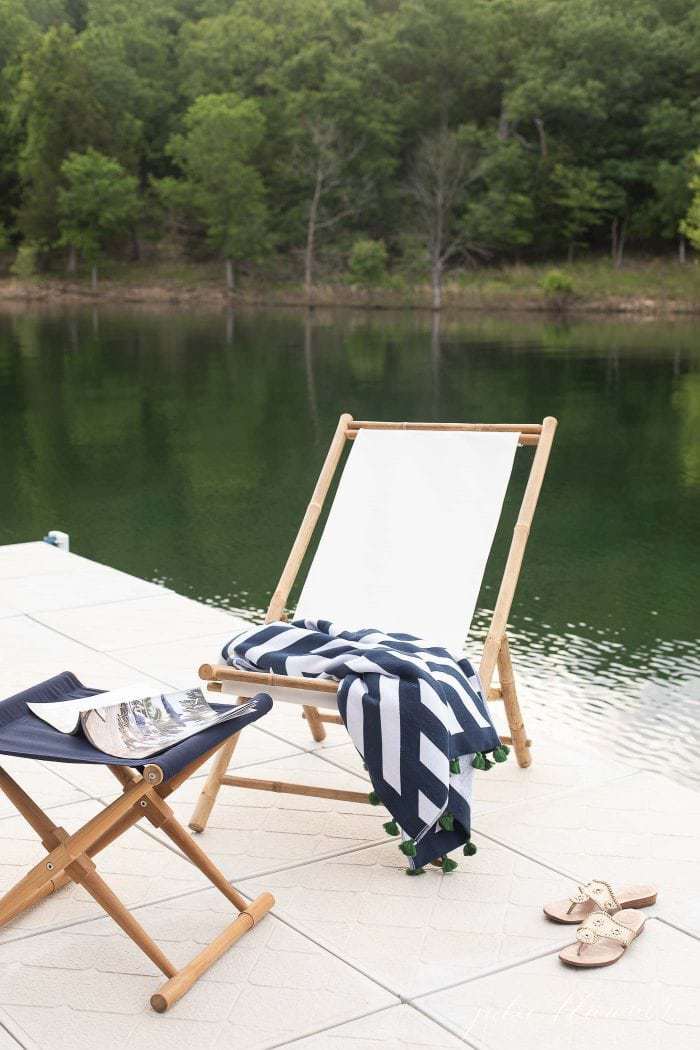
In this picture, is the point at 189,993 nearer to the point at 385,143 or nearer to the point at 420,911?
the point at 420,911

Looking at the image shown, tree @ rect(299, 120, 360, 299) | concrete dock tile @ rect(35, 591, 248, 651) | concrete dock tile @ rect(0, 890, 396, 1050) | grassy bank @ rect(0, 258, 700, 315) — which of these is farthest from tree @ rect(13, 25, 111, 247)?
concrete dock tile @ rect(0, 890, 396, 1050)

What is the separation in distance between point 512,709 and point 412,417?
34.2ft

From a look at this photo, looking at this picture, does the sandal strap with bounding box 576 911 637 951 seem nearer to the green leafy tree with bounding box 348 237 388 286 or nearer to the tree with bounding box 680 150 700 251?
the tree with bounding box 680 150 700 251

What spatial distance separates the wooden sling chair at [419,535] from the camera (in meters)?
3.16

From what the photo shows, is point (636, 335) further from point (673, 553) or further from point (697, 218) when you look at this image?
point (673, 553)

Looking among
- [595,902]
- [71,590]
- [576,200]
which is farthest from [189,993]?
[576,200]

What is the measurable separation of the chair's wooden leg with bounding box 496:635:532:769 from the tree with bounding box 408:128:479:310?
37.3 m

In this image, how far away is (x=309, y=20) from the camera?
47688mm

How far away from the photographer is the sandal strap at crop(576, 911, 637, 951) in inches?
90.4

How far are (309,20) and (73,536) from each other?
44.2 metres

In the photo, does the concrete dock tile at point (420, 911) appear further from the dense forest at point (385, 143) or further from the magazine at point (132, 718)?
the dense forest at point (385, 143)

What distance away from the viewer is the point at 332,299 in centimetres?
4028

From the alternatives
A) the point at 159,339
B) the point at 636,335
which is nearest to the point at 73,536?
the point at 159,339

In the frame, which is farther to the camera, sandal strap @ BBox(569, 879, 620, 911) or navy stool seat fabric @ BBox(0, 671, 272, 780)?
sandal strap @ BBox(569, 879, 620, 911)
